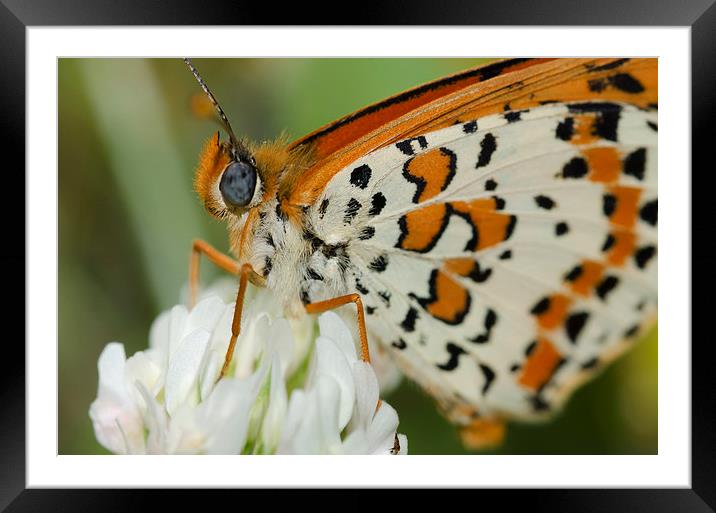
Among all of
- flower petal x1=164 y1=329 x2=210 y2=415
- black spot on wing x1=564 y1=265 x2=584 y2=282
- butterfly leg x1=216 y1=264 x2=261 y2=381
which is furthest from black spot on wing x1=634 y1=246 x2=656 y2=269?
flower petal x1=164 y1=329 x2=210 y2=415

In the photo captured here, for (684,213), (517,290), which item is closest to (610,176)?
(684,213)

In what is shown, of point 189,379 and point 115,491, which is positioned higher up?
point 189,379

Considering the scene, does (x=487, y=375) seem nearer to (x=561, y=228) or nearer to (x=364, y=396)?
(x=561, y=228)

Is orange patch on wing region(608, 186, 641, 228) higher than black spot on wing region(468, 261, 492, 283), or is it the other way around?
orange patch on wing region(608, 186, 641, 228)

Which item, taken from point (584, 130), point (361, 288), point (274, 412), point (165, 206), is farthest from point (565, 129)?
point (165, 206)

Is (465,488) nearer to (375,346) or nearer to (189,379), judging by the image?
(375,346)

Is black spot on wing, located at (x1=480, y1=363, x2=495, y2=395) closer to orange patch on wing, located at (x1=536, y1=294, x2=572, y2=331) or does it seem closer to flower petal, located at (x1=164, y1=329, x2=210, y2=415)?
orange patch on wing, located at (x1=536, y1=294, x2=572, y2=331)
